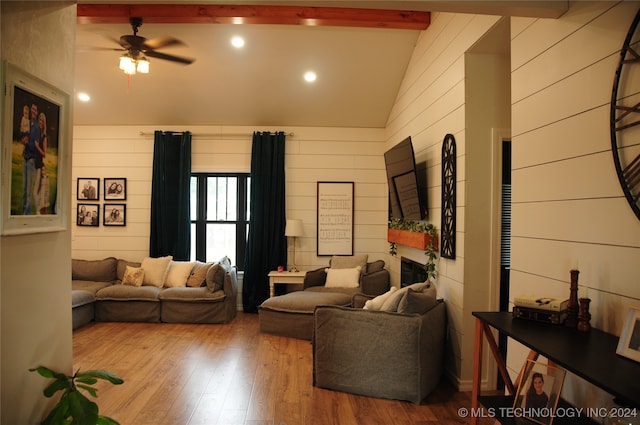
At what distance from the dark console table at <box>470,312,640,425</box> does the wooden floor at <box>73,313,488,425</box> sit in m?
1.23

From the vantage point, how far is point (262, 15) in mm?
4105

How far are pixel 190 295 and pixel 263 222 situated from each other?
146 cm

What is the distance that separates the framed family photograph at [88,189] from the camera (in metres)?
6.12

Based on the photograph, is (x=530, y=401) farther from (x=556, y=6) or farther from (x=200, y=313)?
(x=200, y=313)

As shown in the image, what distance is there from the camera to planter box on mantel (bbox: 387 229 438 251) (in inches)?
152

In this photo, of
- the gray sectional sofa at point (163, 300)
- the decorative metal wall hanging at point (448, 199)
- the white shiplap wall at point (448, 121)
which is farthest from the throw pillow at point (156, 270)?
the decorative metal wall hanging at point (448, 199)

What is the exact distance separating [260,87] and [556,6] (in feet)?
13.0

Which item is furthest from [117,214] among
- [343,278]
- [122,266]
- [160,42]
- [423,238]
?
[423,238]

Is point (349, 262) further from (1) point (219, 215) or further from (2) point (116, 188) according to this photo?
(2) point (116, 188)

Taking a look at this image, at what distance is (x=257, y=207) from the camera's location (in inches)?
234

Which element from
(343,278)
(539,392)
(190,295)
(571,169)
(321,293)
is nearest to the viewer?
(539,392)

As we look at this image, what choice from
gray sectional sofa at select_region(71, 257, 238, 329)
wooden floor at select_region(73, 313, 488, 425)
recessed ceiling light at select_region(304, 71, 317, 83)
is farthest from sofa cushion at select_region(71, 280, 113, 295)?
recessed ceiling light at select_region(304, 71, 317, 83)

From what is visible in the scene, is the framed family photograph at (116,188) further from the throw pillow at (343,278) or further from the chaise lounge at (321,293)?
the throw pillow at (343,278)

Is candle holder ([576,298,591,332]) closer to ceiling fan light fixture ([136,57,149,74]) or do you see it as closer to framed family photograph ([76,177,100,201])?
ceiling fan light fixture ([136,57,149,74])
